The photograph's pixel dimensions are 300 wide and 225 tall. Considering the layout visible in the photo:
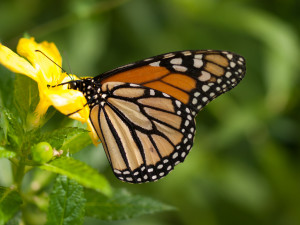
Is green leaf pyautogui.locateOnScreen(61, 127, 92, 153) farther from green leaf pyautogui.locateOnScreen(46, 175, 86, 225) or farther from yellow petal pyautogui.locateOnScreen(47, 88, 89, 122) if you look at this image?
green leaf pyautogui.locateOnScreen(46, 175, 86, 225)

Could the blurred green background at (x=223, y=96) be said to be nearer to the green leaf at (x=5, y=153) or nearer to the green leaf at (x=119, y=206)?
the green leaf at (x=119, y=206)

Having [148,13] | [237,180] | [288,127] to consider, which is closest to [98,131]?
[237,180]

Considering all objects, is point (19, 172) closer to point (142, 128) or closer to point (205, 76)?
point (142, 128)

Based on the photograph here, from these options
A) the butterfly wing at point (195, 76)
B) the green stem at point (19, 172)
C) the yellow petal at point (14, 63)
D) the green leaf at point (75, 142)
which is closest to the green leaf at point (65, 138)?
the green leaf at point (75, 142)

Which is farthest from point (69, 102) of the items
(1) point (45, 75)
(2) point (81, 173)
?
(2) point (81, 173)

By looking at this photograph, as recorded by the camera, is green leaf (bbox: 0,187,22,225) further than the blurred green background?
No

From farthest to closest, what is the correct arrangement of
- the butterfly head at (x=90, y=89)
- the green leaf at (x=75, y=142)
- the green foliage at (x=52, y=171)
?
the butterfly head at (x=90, y=89), the green leaf at (x=75, y=142), the green foliage at (x=52, y=171)

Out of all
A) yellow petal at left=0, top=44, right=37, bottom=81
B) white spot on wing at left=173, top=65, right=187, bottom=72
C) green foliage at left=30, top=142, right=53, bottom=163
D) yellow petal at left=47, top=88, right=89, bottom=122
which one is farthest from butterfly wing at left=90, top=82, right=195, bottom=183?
green foliage at left=30, top=142, right=53, bottom=163
